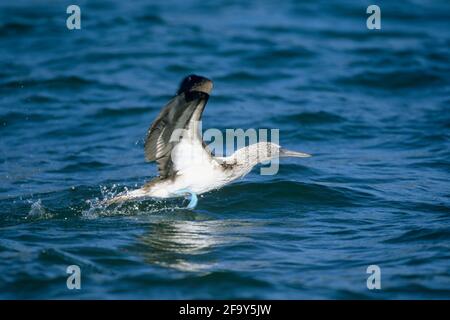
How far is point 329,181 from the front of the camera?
40.8 feet

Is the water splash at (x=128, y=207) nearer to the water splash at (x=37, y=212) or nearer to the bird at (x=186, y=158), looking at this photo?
the bird at (x=186, y=158)

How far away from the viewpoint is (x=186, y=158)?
10297 millimetres

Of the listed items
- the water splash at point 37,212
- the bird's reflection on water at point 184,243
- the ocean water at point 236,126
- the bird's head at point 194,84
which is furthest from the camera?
the water splash at point 37,212

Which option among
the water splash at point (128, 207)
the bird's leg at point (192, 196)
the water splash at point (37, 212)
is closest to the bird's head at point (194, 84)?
the bird's leg at point (192, 196)

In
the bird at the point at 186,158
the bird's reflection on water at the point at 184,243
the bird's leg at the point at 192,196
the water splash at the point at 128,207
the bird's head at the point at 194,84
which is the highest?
the bird's head at the point at 194,84

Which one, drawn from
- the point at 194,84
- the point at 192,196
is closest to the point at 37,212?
the point at 192,196

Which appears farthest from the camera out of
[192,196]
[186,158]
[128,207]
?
[128,207]

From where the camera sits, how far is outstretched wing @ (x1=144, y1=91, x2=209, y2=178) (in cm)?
902

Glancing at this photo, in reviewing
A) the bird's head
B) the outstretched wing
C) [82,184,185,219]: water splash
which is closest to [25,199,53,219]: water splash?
[82,184,185,219]: water splash

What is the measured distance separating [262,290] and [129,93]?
9.92m

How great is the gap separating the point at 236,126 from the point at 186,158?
17.6ft

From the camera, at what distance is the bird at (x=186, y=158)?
948 centimetres

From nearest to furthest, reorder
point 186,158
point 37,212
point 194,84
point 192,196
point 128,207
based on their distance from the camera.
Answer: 1. point 194,84
2. point 186,158
3. point 192,196
4. point 37,212
5. point 128,207

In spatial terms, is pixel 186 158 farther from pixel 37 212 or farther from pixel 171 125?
pixel 37 212
